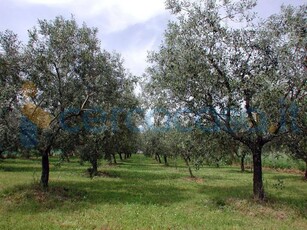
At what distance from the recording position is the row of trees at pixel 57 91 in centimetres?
2053

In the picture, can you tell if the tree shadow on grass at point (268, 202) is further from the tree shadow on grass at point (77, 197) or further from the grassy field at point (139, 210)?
the tree shadow on grass at point (77, 197)

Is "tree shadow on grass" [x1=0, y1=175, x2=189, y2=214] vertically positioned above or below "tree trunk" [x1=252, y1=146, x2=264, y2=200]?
below

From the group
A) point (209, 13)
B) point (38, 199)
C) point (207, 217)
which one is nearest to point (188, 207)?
point (207, 217)

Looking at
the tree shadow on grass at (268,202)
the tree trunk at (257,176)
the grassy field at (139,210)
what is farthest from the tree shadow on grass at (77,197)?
the tree trunk at (257,176)

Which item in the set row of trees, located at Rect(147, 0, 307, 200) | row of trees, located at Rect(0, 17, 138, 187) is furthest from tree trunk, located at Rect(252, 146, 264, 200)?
row of trees, located at Rect(0, 17, 138, 187)

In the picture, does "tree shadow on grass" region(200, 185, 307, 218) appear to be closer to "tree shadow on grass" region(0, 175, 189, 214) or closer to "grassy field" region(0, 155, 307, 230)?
"grassy field" region(0, 155, 307, 230)

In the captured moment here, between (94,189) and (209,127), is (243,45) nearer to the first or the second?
(209,127)

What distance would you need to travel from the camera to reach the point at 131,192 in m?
25.5

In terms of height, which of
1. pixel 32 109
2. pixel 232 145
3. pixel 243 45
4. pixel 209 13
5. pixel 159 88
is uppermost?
pixel 209 13

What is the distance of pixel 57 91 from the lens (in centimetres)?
2175

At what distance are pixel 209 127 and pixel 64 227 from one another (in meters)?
11.3

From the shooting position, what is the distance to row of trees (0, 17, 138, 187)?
808 inches

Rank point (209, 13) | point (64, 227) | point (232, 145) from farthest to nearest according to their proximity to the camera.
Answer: point (232, 145)
point (209, 13)
point (64, 227)

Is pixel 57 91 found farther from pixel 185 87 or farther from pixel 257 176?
pixel 257 176
